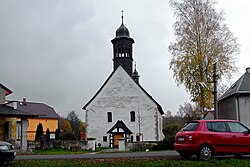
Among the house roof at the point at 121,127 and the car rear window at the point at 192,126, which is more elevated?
the car rear window at the point at 192,126

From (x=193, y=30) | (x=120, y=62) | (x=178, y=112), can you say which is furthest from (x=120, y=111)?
(x=178, y=112)

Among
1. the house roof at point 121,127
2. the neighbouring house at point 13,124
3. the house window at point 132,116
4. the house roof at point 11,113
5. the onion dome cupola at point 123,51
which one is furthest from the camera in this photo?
the onion dome cupola at point 123,51

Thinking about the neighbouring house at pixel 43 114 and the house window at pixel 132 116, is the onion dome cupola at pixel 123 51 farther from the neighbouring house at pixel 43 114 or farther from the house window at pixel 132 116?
the neighbouring house at pixel 43 114

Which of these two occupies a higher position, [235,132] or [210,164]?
[235,132]

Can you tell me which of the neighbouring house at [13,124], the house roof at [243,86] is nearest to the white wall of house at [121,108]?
the neighbouring house at [13,124]

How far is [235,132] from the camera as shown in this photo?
13.7 m

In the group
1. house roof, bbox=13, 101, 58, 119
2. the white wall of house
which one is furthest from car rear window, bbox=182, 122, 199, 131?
house roof, bbox=13, 101, 58, 119

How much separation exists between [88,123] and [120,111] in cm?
448

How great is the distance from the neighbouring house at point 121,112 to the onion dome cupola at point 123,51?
275 cm

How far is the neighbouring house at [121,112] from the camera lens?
42250 mm

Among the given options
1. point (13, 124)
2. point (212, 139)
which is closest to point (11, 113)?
point (13, 124)

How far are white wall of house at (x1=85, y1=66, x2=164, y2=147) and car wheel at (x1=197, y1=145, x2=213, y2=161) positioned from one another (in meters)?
29.2

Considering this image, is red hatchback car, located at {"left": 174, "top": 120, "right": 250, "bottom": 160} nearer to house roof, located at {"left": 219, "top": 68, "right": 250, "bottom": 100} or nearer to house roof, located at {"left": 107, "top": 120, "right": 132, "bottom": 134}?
house roof, located at {"left": 219, "top": 68, "right": 250, "bottom": 100}

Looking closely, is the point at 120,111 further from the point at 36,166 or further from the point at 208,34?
the point at 36,166
